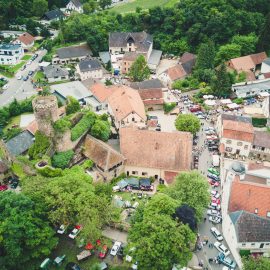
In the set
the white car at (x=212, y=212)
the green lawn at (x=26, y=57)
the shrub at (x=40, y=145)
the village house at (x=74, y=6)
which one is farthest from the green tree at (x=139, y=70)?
the village house at (x=74, y=6)

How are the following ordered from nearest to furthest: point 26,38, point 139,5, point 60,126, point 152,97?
point 60,126
point 152,97
point 26,38
point 139,5

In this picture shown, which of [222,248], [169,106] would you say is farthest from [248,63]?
[222,248]

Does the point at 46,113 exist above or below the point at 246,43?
below

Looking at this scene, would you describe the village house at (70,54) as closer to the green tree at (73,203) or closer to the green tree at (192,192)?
the green tree at (73,203)

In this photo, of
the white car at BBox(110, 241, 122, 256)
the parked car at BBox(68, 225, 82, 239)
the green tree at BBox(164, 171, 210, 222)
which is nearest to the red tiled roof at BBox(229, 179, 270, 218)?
the green tree at BBox(164, 171, 210, 222)

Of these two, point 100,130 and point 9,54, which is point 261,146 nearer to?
point 100,130

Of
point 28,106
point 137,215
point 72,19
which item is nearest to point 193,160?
point 137,215

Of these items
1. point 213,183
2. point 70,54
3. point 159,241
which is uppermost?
point 70,54

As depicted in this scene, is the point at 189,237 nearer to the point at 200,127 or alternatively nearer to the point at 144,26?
the point at 200,127
